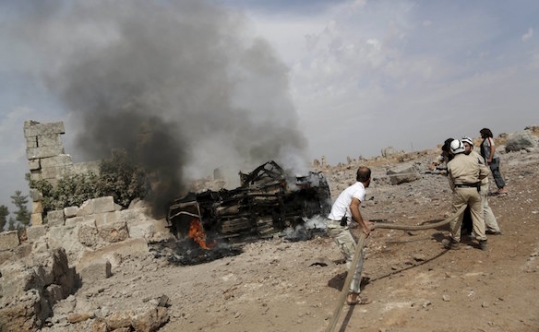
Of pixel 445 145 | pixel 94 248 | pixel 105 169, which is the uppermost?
pixel 105 169

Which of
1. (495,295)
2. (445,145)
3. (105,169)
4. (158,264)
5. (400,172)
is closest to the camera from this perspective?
(495,295)

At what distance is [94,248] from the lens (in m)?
9.58

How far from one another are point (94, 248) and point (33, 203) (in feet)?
11.4

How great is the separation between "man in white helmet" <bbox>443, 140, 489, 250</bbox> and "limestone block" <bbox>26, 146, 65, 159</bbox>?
11.0m

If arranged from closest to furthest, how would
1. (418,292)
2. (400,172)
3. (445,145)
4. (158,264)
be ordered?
1. (418,292)
2. (445,145)
3. (158,264)
4. (400,172)

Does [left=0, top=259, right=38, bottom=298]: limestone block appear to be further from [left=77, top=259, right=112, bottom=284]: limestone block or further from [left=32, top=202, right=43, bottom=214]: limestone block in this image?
[left=32, top=202, right=43, bottom=214]: limestone block

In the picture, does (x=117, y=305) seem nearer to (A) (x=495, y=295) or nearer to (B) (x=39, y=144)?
(A) (x=495, y=295)

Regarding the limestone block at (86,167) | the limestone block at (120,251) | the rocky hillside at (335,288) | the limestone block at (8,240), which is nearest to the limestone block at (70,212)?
the limestone block at (120,251)

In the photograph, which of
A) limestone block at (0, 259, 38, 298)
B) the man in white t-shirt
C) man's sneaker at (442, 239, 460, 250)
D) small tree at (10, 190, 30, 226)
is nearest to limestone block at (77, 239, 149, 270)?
limestone block at (0, 259, 38, 298)

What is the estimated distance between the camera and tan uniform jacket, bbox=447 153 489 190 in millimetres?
5500

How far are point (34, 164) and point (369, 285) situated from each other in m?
10.8

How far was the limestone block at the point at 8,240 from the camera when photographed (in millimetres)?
10164

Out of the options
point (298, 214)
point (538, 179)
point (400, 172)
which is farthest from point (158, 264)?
point (400, 172)

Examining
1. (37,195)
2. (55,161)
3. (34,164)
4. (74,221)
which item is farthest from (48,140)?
(74,221)
